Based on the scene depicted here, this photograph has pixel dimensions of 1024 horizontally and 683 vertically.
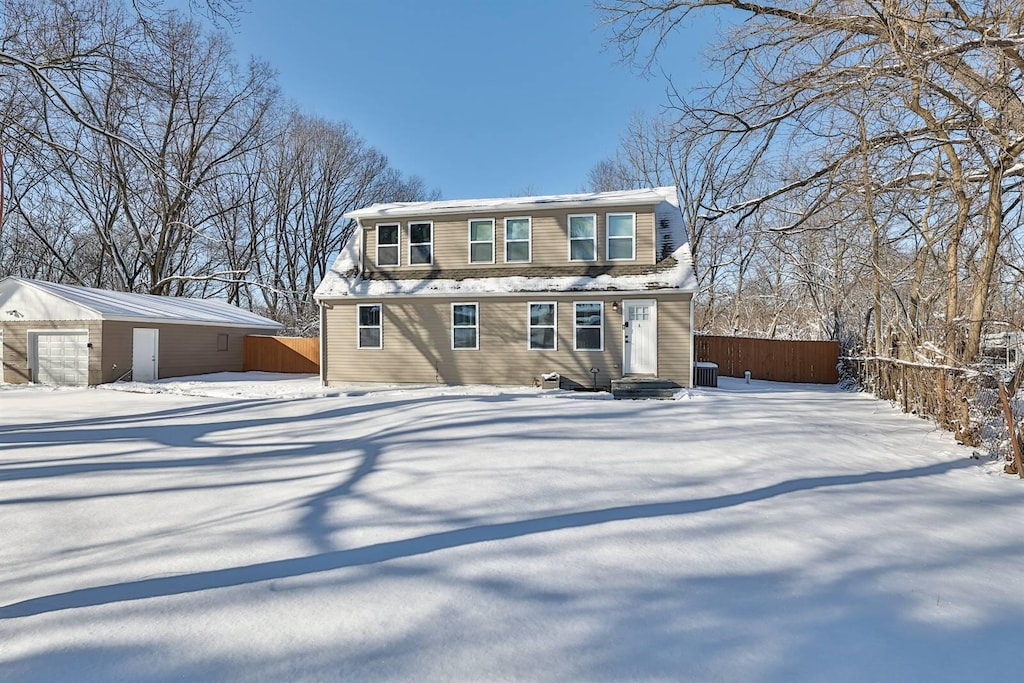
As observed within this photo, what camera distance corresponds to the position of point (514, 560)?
3498 millimetres

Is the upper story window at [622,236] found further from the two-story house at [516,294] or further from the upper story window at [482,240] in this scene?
the upper story window at [482,240]

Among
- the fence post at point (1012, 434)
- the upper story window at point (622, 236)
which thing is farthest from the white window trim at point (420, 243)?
the fence post at point (1012, 434)

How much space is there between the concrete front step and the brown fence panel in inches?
553

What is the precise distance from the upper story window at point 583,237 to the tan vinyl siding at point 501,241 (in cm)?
12

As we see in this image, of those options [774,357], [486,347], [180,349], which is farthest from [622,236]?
[180,349]

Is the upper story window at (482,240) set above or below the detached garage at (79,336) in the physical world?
above

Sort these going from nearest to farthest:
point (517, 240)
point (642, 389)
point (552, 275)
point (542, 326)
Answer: point (642, 389), point (542, 326), point (552, 275), point (517, 240)

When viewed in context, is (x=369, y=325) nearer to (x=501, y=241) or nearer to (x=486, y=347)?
(x=486, y=347)

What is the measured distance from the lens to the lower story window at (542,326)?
14.0m

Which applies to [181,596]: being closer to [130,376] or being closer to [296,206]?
[130,376]

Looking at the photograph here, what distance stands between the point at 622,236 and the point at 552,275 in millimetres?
2110

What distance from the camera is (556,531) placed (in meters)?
3.96

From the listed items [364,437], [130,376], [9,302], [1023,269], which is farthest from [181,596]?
[9,302]

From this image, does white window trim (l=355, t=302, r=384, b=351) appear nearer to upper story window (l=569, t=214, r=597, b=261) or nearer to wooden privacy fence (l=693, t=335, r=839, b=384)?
upper story window (l=569, t=214, r=597, b=261)
